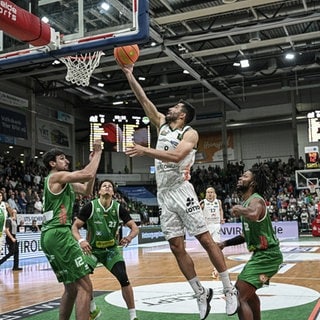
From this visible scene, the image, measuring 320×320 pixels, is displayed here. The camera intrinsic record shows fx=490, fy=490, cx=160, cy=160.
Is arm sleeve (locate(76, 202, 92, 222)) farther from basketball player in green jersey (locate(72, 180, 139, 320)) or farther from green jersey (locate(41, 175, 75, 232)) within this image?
green jersey (locate(41, 175, 75, 232))

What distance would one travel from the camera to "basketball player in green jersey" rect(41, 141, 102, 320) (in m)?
4.61

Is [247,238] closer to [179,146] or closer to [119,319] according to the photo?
[179,146]

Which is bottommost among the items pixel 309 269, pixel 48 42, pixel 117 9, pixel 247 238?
pixel 309 269

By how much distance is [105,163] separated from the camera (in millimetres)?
37312

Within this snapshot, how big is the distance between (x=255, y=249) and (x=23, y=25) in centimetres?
467

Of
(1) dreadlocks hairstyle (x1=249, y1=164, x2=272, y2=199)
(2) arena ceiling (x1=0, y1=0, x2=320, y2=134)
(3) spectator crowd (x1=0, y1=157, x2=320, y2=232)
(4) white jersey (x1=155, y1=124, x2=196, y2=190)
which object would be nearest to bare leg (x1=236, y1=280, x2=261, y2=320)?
(1) dreadlocks hairstyle (x1=249, y1=164, x2=272, y2=199)

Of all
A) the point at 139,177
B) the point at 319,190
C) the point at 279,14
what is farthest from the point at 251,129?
the point at 279,14

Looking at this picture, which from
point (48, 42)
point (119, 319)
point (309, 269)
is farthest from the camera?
point (309, 269)

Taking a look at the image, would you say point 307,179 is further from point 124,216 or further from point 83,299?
point 83,299

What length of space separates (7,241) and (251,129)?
84.3 ft

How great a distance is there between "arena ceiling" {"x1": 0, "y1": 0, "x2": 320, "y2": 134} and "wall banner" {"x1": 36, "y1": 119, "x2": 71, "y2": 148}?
79.7 inches

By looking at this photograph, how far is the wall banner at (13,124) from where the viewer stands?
86.0ft

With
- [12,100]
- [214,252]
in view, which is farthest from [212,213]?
[12,100]

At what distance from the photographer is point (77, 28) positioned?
318 inches
